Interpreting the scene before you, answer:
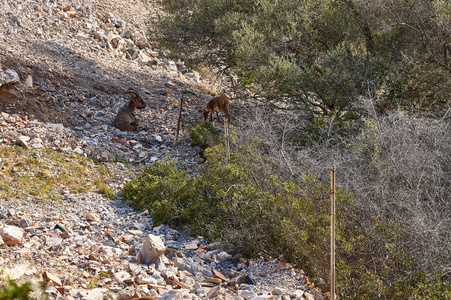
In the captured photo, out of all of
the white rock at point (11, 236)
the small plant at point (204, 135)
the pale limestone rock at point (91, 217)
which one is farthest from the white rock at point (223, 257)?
the small plant at point (204, 135)

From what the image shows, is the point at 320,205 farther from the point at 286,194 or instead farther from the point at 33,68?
the point at 33,68

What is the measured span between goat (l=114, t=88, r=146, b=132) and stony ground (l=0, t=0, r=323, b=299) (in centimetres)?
18

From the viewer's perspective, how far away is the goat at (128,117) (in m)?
8.64

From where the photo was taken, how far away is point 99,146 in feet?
25.3

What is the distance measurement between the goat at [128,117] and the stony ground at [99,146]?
18 cm

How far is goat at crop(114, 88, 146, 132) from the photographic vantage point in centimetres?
864

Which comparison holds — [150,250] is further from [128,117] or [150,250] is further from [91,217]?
[128,117]

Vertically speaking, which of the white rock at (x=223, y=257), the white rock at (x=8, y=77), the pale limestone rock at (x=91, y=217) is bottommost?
the pale limestone rock at (x=91, y=217)

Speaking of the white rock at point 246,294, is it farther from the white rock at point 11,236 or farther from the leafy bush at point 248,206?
the white rock at point 11,236

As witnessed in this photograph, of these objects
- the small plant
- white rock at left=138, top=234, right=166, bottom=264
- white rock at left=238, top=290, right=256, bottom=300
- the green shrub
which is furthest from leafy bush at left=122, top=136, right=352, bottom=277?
the small plant

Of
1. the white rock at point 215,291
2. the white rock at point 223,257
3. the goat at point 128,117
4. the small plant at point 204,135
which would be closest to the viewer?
the white rock at point 215,291

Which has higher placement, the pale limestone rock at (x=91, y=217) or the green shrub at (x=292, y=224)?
the green shrub at (x=292, y=224)

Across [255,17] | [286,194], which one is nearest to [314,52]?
[255,17]

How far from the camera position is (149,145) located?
8.46 meters
